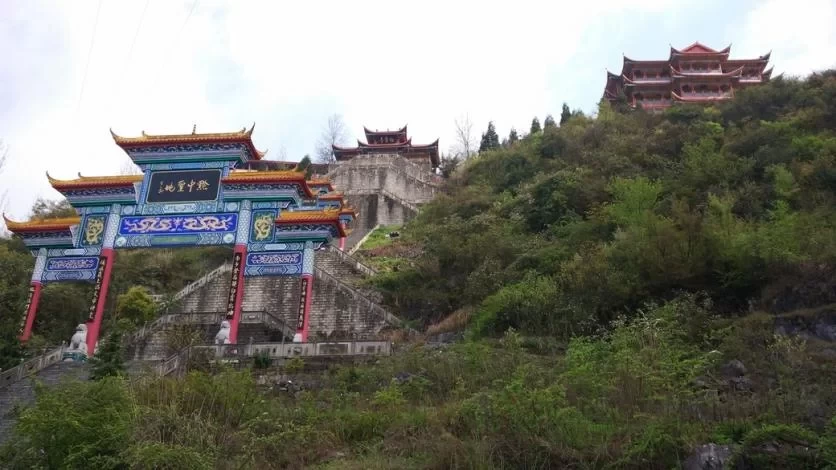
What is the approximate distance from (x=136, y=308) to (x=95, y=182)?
4830 millimetres

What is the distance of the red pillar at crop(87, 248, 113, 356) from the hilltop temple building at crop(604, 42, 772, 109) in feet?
101

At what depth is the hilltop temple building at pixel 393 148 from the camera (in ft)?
162

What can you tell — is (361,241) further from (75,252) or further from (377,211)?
(75,252)

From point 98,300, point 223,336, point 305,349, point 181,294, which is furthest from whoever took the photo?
point 181,294

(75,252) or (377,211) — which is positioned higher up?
(377,211)

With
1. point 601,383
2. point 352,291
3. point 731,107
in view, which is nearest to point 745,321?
point 601,383

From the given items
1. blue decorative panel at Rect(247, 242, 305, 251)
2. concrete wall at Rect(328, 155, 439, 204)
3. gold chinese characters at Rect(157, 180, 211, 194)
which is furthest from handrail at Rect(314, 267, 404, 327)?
concrete wall at Rect(328, 155, 439, 204)

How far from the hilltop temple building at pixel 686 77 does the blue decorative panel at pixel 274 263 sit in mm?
27686

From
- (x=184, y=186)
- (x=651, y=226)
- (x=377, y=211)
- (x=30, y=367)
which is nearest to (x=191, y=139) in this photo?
(x=184, y=186)

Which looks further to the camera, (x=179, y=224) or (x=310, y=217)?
(x=179, y=224)

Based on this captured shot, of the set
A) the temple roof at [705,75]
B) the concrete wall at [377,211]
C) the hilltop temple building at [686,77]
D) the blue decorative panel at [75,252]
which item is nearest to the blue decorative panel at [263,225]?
the blue decorative panel at [75,252]

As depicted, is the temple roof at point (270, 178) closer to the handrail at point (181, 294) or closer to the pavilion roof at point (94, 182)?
the pavilion roof at point (94, 182)

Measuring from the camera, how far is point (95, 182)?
19672 mm

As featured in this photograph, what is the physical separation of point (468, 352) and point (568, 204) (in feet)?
38.2
